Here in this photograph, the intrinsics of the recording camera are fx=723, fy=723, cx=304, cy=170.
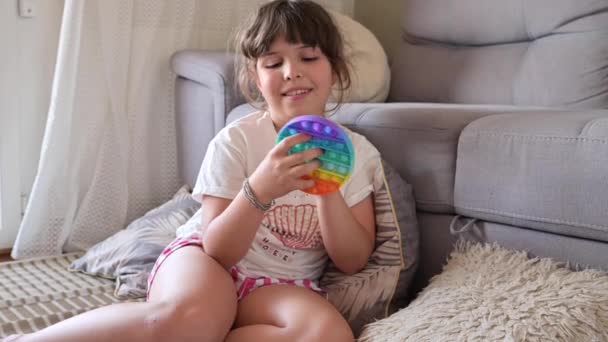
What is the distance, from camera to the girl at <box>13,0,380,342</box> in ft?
3.44

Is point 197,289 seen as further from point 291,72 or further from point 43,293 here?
point 43,293

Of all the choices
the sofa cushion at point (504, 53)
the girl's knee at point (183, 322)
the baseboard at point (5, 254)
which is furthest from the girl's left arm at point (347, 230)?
the baseboard at point (5, 254)

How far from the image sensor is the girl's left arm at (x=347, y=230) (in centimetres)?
114

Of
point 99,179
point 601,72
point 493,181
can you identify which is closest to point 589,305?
point 493,181

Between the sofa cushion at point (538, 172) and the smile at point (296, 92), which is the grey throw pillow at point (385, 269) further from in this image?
the smile at point (296, 92)

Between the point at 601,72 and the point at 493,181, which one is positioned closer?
→ the point at 493,181

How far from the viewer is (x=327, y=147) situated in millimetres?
1038

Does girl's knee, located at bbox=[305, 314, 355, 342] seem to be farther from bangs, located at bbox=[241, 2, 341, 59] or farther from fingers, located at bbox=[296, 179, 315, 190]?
bangs, located at bbox=[241, 2, 341, 59]

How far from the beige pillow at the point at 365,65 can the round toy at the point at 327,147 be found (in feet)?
3.04

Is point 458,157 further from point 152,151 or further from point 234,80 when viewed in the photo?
point 152,151

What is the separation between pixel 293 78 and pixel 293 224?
25cm

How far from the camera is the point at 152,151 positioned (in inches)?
86.0

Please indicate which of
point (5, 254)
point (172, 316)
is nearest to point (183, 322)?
point (172, 316)

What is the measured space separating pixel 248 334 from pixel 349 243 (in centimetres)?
23
